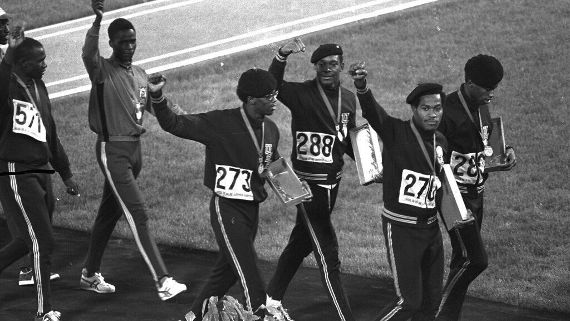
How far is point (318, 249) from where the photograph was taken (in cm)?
1165

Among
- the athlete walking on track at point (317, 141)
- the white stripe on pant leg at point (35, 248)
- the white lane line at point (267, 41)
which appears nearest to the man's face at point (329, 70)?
the athlete walking on track at point (317, 141)

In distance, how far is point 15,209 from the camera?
11594 millimetres

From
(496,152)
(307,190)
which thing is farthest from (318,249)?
(496,152)

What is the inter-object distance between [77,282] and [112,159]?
5.38 feet

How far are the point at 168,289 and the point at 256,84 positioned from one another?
200cm

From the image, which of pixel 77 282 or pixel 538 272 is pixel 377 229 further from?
pixel 77 282

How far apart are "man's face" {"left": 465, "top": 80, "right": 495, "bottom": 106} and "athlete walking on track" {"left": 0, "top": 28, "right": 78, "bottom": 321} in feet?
12.2

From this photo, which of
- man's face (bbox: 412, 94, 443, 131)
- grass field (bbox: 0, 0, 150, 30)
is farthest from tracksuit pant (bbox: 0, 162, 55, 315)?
grass field (bbox: 0, 0, 150, 30)

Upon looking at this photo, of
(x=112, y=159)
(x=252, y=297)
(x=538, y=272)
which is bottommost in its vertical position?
(x=538, y=272)

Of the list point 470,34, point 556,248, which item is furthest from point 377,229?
point 470,34

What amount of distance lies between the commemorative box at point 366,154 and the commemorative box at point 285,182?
0.59m

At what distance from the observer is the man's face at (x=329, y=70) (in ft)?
39.0

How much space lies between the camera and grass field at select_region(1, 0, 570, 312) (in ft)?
47.1

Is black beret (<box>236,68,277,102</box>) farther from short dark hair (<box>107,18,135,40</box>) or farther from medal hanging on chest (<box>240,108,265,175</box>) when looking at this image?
short dark hair (<box>107,18,135,40</box>)
